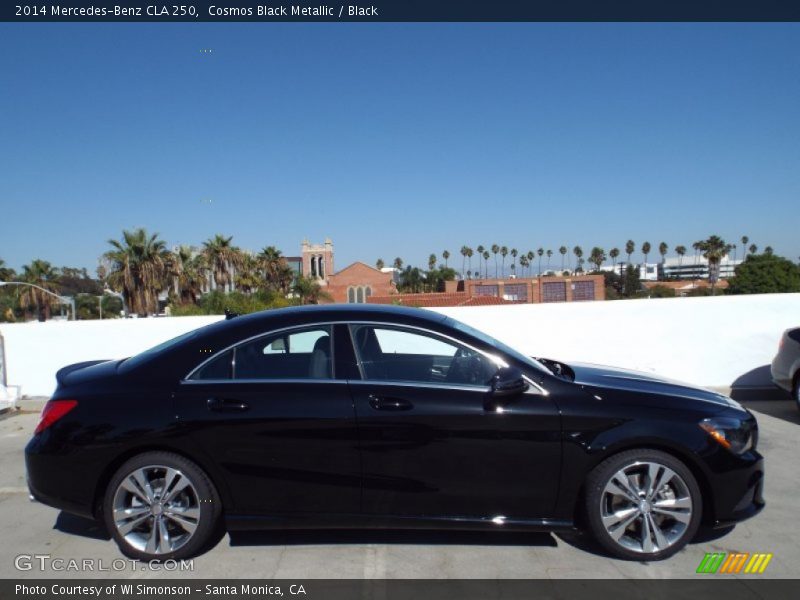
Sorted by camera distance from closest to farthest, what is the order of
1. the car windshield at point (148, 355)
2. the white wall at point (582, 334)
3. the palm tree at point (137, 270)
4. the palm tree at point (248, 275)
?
1. the car windshield at point (148, 355)
2. the white wall at point (582, 334)
3. the palm tree at point (137, 270)
4. the palm tree at point (248, 275)

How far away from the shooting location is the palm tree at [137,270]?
3616cm

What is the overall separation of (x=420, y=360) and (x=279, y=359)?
94cm

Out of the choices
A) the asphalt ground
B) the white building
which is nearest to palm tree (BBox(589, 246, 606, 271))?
the white building

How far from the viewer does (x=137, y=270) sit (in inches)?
1439

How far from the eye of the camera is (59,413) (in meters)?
3.67

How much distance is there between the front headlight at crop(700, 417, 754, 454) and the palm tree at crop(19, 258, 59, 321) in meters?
51.9

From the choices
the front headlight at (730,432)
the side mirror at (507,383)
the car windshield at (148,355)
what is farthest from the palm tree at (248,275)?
the front headlight at (730,432)

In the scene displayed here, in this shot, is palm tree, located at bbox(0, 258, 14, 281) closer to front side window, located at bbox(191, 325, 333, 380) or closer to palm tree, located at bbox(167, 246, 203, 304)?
palm tree, located at bbox(167, 246, 203, 304)

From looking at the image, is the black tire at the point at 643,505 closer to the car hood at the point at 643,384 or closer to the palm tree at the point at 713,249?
the car hood at the point at 643,384

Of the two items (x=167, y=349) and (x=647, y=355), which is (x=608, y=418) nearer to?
(x=167, y=349)

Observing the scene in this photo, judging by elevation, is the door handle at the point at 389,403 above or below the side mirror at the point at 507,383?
below

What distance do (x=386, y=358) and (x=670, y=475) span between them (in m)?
1.89

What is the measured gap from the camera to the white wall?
329 inches

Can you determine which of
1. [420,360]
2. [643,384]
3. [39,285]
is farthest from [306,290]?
[643,384]
